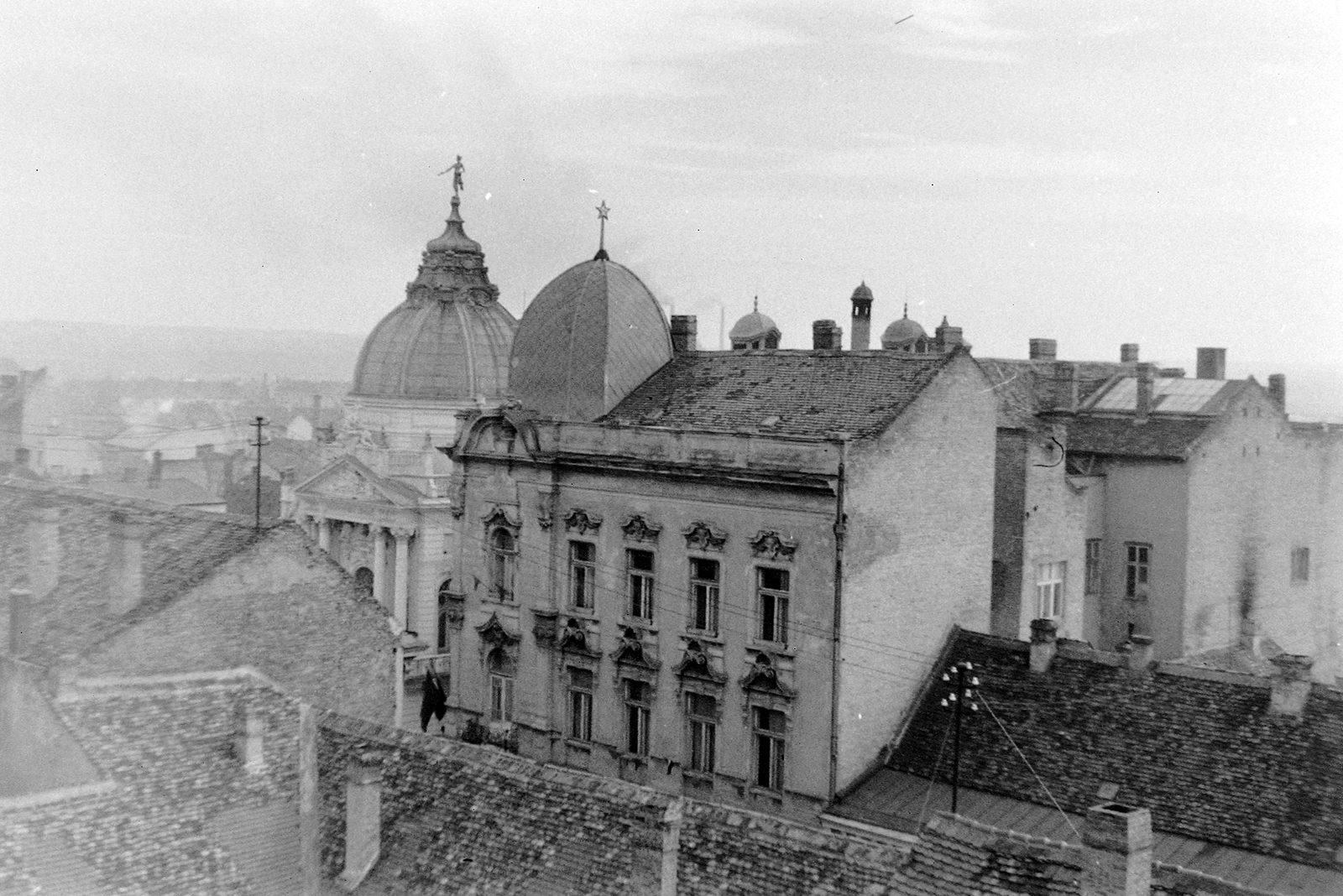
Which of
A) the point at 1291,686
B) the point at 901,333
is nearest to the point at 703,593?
the point at 1291,686

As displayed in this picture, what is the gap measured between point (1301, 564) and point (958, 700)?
21071 millimetres

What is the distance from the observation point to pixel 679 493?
37.8 m

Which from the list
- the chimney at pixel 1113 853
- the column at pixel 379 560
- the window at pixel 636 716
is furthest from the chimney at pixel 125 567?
the column at pixel 379 560

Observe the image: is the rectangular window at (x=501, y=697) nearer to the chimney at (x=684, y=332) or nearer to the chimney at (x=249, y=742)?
the chimney at (x=684, y=332)

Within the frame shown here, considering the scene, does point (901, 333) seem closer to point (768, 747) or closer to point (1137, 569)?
point (1137, 569)

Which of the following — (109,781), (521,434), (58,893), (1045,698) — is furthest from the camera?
(521,434)

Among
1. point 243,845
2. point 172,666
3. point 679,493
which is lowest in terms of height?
point 243,845

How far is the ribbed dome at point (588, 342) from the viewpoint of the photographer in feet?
141

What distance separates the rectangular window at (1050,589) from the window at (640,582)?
1137 cm

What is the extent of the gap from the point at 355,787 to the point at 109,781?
3689 mm

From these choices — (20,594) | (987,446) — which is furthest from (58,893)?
(987,446)

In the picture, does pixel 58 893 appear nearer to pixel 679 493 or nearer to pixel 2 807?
pixel 2 807

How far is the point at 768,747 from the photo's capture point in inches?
1426

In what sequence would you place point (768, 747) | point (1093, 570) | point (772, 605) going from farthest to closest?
point (1093, 570)
point (768, 747)
point (772, 605)
